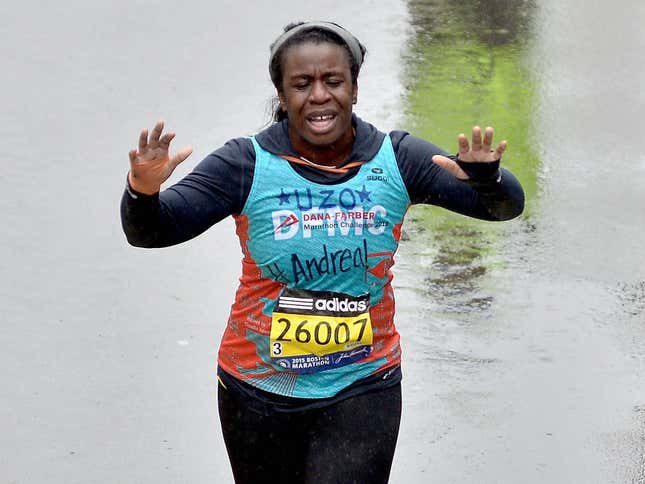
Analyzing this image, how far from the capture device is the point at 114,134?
Answer: 891 centimetres

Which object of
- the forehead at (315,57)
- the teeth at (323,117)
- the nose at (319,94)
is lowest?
the teeth at (323,117)

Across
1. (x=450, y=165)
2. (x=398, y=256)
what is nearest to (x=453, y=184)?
(x=450, y=165)

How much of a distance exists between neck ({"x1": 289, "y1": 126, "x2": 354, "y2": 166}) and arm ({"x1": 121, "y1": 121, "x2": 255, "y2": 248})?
142 millimetres

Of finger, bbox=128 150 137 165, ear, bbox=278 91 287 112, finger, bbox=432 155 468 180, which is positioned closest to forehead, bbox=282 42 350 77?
ear, bbox=278 91 287 112

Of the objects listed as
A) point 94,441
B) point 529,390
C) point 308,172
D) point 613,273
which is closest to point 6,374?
point 94,441

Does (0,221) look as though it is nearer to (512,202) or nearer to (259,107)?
(259,107)

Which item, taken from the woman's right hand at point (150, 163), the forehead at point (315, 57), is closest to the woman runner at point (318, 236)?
the forehead at point (315, 57)

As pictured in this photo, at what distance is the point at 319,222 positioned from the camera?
3648 mm

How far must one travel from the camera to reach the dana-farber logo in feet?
12.0

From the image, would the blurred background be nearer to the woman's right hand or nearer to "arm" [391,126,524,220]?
"arm" [391,126,524,220]

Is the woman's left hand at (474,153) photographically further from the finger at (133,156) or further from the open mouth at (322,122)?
the finger at (133,156)

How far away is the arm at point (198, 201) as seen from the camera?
11.7 feet

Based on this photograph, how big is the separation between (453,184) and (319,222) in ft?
1.37

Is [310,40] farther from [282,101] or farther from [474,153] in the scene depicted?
[474,153]
